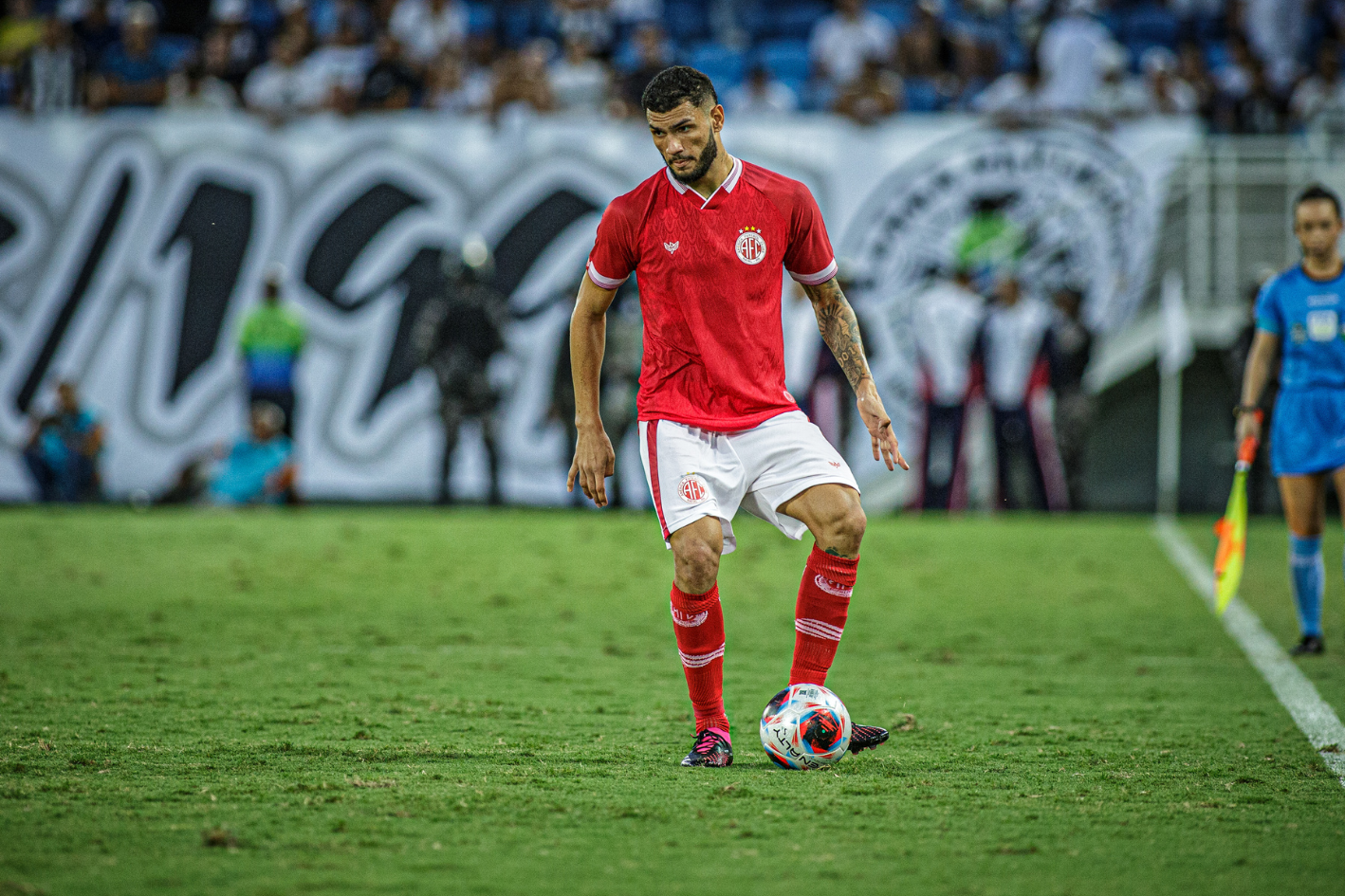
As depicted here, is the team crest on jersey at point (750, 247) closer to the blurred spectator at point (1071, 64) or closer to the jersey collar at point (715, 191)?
the jersey collar at point (715, 191)

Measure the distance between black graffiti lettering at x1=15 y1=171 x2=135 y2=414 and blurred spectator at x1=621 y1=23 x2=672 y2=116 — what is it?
5.36 m

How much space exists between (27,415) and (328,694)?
11.3 m

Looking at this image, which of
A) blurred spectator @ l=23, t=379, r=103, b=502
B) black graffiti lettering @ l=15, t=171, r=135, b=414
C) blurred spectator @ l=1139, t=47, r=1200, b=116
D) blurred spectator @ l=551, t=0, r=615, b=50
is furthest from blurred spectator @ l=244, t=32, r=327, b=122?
blurred spectator @ l=1139, t=47, r=1200, b=116

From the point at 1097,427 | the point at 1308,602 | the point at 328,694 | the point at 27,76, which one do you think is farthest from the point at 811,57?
the point at 328,694

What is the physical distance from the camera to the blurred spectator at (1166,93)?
16.0 meters

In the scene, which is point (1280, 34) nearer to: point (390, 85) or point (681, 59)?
point (681, 59)

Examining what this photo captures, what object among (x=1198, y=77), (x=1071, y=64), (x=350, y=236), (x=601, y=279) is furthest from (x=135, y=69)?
(x=601, y=279)

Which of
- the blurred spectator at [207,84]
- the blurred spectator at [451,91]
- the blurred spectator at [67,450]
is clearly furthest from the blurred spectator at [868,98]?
the blurred spectator at [67,450]

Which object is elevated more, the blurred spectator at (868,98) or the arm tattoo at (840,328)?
the blurred spectator at (868,98)

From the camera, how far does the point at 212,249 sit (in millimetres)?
16312

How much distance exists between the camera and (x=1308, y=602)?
7914 mm

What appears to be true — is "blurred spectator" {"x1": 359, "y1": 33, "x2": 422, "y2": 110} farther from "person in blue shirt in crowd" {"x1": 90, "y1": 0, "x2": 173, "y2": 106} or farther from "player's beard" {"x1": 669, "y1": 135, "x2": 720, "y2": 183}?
"player's beard" {"x1": 669, "y1": 135, "x2": 720, "y2": 183}

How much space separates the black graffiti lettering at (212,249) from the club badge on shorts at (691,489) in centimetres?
1224

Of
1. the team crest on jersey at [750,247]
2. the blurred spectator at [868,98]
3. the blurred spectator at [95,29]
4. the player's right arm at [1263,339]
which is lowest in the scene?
the player's right arm at [1263,339]
